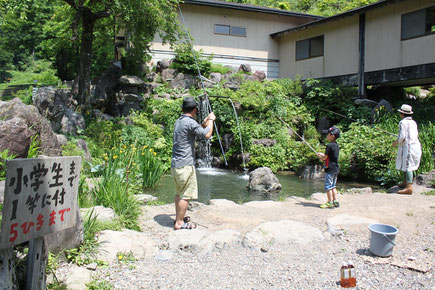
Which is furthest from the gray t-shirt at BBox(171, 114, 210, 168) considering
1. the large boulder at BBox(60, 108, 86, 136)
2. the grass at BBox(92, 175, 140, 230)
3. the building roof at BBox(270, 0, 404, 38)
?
the building roof at BBox(270, 0, 404, 38)

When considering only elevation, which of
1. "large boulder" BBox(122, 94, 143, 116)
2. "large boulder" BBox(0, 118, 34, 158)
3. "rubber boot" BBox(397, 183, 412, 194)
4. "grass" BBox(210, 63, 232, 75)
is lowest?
"rubber boot" BBox(397, 183, 412, 194)

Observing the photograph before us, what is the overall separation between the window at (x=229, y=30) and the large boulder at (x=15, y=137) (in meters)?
15.7

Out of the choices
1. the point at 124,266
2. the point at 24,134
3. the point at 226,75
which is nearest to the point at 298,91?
the point at 226,75

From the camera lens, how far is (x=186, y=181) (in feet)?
16.2

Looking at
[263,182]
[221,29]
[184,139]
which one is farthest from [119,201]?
[221,29]

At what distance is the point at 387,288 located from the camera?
342cm

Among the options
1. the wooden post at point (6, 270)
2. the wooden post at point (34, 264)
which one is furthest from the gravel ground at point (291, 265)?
the wooden post at point (6, 270)

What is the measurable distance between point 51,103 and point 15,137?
22.2 ft

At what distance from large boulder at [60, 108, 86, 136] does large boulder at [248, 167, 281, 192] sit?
6.33m

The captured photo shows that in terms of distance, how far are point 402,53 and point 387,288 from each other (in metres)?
13.8

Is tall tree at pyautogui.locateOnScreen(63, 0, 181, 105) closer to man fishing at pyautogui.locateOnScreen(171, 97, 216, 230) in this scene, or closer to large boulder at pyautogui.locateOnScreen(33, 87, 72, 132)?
large boulder at pyautogui.locateOnScreen(33, 87, 72, 132)

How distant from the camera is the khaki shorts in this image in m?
4.92

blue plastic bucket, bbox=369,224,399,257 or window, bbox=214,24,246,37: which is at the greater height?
window, bbox=214,24,246,37

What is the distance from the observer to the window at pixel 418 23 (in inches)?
541
